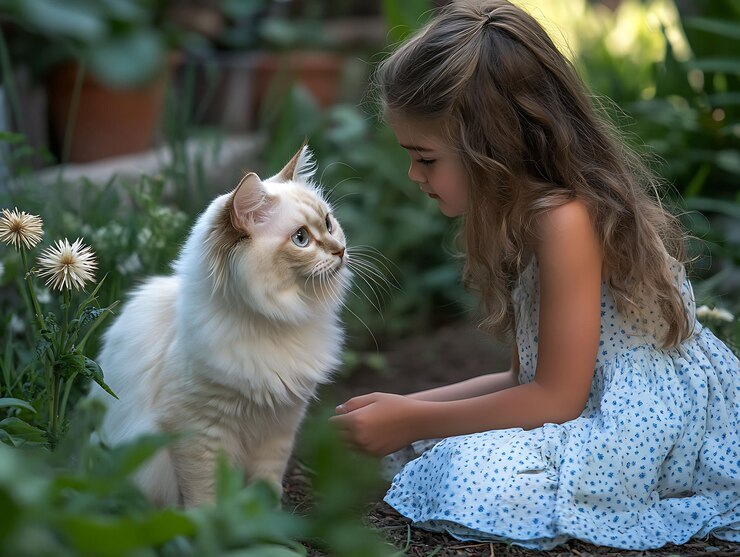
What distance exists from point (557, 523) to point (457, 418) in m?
0.31

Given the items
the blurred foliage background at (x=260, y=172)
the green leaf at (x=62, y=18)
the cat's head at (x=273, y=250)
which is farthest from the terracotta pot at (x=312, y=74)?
the cat's head at (x=273, y=250)

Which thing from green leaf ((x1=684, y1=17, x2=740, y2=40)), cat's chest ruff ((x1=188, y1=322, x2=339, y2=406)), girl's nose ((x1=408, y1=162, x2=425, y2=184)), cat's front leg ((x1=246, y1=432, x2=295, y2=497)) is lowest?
cat's front leg ((x1=246, y1=432, x2=295, y2=497))

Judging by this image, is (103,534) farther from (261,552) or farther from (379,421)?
(379,421)

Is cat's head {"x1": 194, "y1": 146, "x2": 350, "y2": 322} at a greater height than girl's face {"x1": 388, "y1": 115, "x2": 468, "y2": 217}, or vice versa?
girl's face {"x1": 388, "y1": 115, "x2": 468, "y2": 217}

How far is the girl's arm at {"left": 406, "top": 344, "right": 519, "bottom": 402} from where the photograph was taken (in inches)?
84.8

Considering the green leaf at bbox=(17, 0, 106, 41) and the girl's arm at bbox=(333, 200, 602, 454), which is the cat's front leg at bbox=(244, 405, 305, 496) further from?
the green leaf at bbox=(17, 0, 106, 41)

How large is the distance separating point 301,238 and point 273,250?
78 mm

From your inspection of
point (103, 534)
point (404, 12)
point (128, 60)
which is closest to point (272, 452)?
point (103, 534)

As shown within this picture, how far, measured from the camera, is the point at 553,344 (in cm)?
179

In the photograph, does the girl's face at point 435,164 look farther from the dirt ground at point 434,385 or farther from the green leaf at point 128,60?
the green leaf at point 128,60

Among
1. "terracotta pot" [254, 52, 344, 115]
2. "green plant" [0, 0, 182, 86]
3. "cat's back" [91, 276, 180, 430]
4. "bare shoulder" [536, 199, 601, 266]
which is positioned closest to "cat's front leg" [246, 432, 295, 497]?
"cat's back" [91, 276, 180, 430]

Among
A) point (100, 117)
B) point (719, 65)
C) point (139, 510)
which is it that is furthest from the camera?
point (100, 117)

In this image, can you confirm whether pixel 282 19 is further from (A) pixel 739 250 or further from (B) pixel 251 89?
(A) pixel 739 250

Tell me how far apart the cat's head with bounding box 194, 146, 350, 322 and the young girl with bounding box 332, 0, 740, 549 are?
0.27 meters
